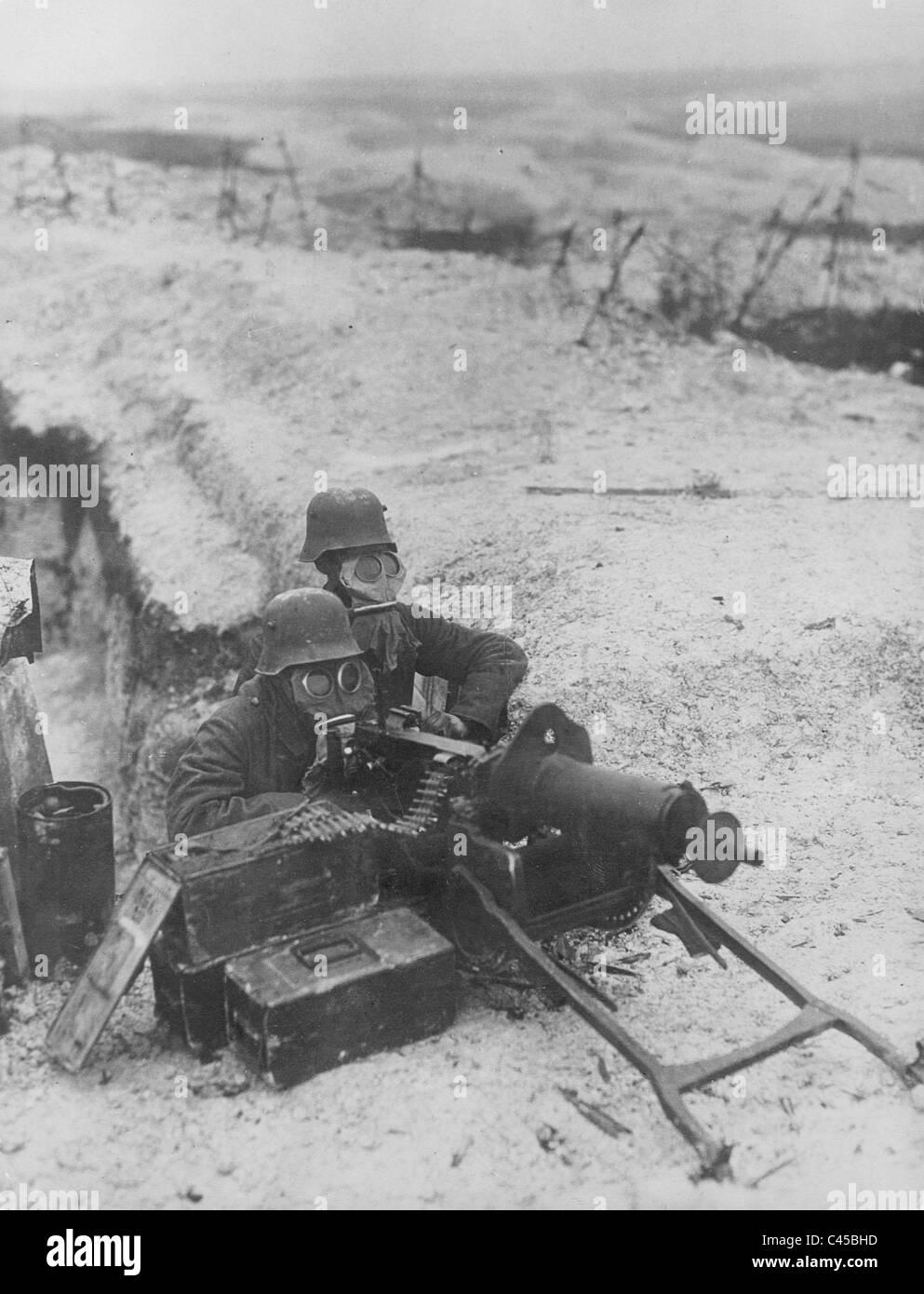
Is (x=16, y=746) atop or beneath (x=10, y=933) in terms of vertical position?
atop

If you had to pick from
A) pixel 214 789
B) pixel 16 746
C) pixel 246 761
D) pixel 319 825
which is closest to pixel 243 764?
pixel 246 761

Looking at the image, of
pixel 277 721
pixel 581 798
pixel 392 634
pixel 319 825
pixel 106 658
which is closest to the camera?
pixel 581 798

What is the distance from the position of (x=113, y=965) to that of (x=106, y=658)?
5.04 m

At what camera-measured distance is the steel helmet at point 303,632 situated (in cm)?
486

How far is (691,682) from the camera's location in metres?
Result: 6.04

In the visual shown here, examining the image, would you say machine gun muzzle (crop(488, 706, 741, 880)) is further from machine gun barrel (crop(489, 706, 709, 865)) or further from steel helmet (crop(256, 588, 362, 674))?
steel helmet (crop(256, 588, 362, 674))

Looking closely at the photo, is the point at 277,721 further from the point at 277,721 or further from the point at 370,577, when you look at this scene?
the point at 370,577

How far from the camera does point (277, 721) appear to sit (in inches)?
197

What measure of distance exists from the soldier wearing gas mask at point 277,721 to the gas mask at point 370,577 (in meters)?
0.93

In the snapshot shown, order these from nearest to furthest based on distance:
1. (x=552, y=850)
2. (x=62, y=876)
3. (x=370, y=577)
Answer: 1. (x=552, y=850)
2. (x=62, y=876)
3. (x=370, y=577)

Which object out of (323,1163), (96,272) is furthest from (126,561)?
(323,1163)

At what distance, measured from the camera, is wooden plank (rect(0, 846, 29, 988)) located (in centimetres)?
492

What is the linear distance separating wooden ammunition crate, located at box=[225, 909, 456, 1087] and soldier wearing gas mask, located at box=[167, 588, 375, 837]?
2.26ft

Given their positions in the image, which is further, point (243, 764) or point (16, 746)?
point (16, 746)
